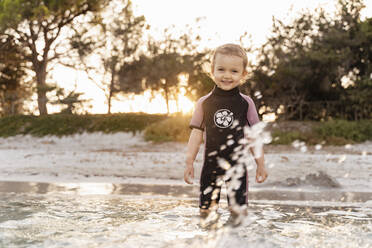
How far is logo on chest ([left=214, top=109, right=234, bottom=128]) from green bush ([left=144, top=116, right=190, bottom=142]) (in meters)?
13.7

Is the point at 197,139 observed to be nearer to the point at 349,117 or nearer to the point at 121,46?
the point at 349,117

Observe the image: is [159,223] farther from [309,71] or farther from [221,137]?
[309,71]

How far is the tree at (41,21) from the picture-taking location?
28344 mm

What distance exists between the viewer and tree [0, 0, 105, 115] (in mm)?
28344

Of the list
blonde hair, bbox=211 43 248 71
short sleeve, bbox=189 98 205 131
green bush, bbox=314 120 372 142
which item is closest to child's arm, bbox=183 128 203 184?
short sleeve, bbox=189 98 205 131

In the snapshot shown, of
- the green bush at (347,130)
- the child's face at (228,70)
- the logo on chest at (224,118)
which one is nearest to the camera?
the child's face at (228,70)

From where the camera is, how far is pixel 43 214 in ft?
14.0

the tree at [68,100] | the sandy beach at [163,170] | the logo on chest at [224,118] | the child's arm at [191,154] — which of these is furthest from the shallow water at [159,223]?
the tree at [68,100]

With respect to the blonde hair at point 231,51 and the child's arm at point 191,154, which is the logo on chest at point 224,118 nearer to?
the child's arm at point 191,154

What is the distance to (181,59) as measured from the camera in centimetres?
3334

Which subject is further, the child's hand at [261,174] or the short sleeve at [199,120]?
the short sleeve at [199,120]

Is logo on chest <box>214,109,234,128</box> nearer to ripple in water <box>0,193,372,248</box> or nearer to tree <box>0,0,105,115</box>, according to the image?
ripple in water <box>0,193,372,248</box>

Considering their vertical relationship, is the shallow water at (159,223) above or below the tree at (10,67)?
below

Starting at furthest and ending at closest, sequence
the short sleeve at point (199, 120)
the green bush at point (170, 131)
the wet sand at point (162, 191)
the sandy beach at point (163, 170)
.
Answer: the green bush at point (170, 131), the sandy beach at point (163, 170), the wet sand at point (162, 191), the short sleeve at point (199, 120)
